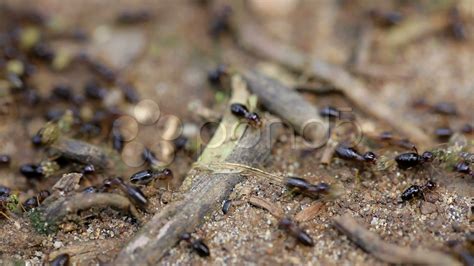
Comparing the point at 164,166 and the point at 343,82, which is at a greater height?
the point at 343,82

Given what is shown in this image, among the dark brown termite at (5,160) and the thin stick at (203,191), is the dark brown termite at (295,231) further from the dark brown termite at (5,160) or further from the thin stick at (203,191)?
the dark brown termite at (5,160)

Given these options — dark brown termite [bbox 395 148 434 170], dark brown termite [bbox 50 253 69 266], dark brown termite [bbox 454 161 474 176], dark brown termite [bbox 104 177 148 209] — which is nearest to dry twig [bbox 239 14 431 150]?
dark brown termite [bbox 395 148 434 170]

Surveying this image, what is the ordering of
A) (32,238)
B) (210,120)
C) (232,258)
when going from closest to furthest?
1. (232,258)
2. (32,238)
3. (210,120)

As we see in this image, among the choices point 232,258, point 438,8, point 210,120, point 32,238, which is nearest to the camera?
point 232,258

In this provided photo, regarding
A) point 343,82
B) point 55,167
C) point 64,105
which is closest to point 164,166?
point 55,167

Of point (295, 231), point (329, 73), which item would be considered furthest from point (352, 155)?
point (329, 73)

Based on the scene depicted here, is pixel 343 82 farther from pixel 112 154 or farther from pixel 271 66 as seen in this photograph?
pixel 112 154
